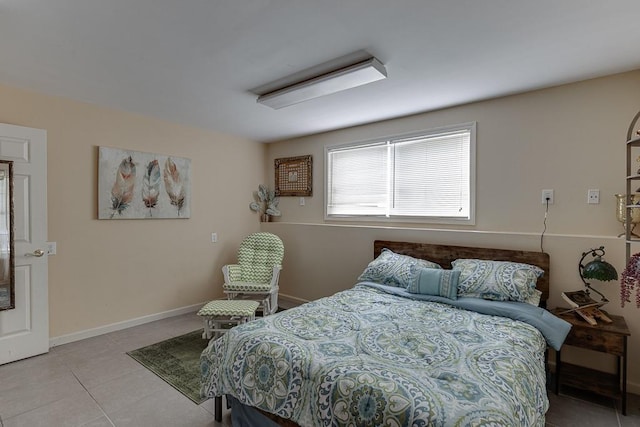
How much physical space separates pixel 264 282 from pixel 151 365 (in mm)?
1556

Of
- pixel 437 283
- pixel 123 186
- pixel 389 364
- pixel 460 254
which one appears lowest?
pixel 389 364

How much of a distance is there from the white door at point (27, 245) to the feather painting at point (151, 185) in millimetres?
920

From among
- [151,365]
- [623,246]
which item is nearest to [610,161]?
[623,246]

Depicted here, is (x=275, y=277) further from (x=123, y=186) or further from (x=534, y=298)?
(x=534, y=298)

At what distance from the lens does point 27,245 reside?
2.80 metres

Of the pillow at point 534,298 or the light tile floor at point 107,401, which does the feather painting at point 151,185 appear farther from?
the pillow at point 534,298

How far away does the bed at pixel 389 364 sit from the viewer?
1.26 metres

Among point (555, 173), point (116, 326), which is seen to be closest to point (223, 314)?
point (116, 326)

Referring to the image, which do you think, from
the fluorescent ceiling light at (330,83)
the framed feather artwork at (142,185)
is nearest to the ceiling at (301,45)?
the fluorescent ceiling light at (330,83)

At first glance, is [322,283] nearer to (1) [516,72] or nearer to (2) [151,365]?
(2) [151,365]

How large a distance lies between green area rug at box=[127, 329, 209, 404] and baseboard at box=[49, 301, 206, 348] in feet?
2.25

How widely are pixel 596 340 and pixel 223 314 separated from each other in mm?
2894

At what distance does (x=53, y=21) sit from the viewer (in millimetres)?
1811

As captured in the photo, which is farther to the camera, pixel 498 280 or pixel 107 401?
pixel 498 280
